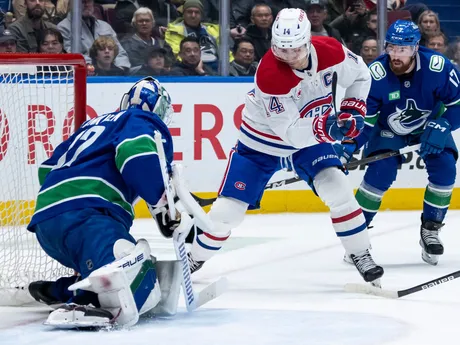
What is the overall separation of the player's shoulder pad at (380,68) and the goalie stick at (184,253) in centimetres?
155

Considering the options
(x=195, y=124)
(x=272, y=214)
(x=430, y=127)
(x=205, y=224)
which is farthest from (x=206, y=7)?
(x=205, y=224)

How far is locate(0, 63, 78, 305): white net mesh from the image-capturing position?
3.93 m

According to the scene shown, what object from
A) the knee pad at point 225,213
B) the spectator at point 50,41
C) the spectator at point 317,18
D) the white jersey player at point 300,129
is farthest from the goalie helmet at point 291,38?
the spectator at point 317,18

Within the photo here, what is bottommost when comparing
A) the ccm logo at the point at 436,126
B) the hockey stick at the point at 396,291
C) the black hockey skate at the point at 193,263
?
the black hockey skate at the point at 193,263

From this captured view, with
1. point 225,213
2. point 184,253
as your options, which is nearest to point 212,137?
point 225,213

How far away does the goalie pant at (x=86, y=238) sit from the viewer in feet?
10.3

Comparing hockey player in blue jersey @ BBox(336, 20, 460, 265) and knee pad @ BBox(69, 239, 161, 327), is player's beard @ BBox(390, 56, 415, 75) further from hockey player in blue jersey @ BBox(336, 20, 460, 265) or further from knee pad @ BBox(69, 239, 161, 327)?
knee pad @ BBox(69, 239, 161, 327)

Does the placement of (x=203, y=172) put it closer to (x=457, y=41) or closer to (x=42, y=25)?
(x=42, y=25)

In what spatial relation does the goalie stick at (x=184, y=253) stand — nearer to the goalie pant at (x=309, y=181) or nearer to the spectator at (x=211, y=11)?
the goalie pant at (x=309, y=181)

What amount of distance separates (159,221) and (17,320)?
56cm

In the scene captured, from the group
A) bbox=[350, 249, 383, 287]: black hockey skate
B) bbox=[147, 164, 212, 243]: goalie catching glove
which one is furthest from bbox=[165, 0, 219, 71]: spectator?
bbox=[147, 164, 212, 243]: goalie catching glove

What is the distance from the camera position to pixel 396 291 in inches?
151

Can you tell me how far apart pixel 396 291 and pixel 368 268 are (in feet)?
0.54

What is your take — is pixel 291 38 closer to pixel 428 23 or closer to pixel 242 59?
pixel 242 59
